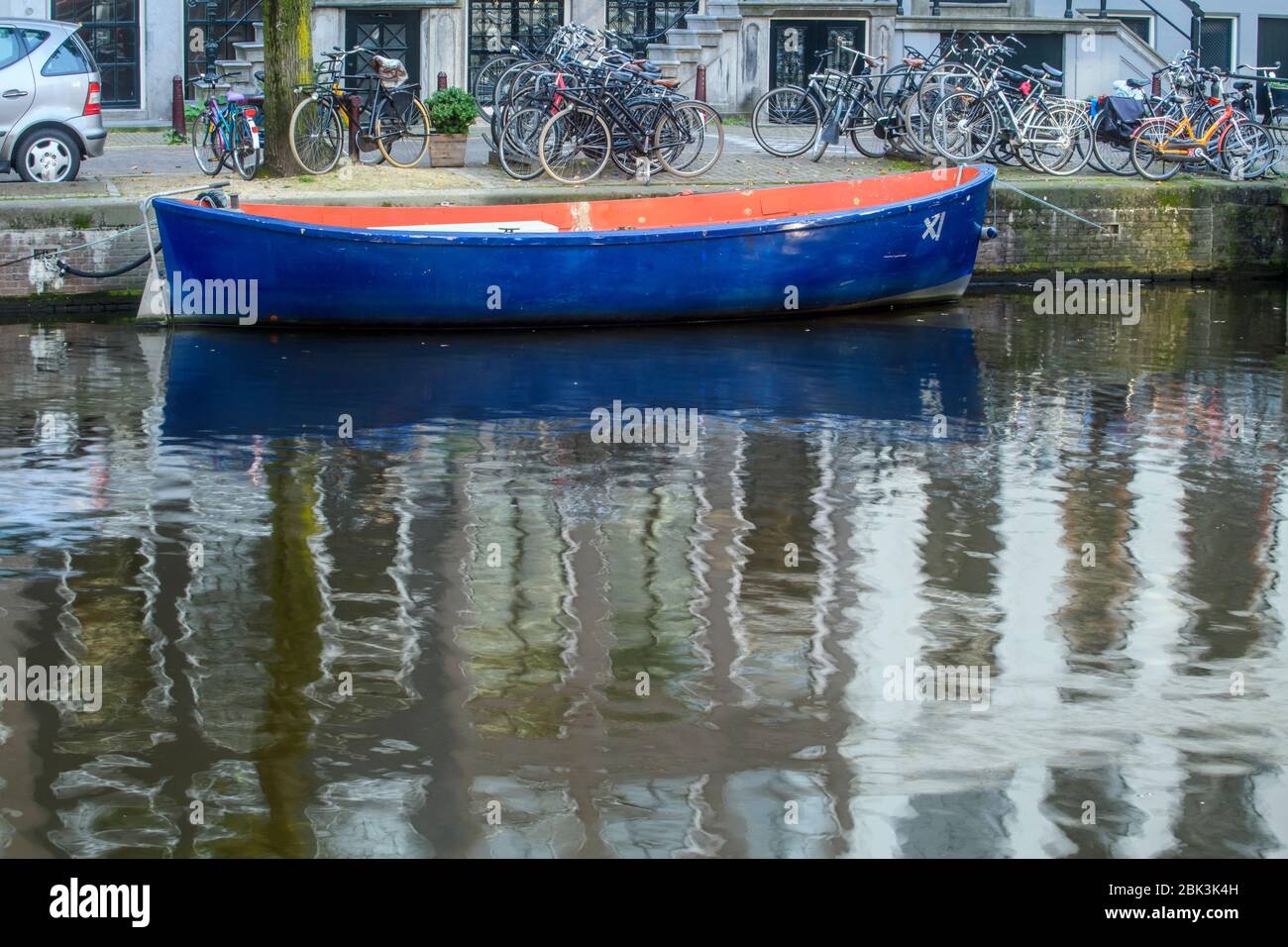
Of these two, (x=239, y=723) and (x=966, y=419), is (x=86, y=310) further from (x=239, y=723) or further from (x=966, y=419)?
(x=239, y=723)

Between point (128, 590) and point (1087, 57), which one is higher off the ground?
point (1087, 57)

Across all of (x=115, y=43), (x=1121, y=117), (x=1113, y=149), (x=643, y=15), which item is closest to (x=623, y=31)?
(x=643, y=15)

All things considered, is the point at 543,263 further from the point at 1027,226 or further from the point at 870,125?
the point at 870,125

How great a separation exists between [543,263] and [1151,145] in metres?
7.29

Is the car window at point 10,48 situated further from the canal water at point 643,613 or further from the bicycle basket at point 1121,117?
the bicycle basket at point 1121,117

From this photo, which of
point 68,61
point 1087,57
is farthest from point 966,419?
point 1087,57

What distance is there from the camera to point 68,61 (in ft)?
59.1

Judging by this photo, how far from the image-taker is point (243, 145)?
61.6 feet

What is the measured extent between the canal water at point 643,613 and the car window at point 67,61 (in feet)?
17.3

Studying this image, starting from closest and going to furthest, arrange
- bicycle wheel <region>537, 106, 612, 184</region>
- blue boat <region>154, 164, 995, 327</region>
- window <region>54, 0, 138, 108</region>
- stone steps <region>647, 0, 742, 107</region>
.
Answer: blue boat <region>154, 164, 995, 327</region> → bicycle wheel <region>537, 106, 612, 184</region> → stone steps <region>647, 0, 742, 107</region> → window <region>54, 0, 138, 108</region>

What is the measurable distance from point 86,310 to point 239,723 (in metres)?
10.8

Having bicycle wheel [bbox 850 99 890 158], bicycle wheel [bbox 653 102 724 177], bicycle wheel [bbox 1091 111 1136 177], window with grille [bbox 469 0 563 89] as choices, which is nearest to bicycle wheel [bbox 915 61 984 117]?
bicycle wheel [bbox 850 99 890 158]

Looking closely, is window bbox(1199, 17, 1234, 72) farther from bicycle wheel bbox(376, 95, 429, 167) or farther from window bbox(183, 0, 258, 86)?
bicycle wheel bbox(376, 95, 429, 167)

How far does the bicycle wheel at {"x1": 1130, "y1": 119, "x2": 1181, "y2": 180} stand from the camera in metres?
19.7
